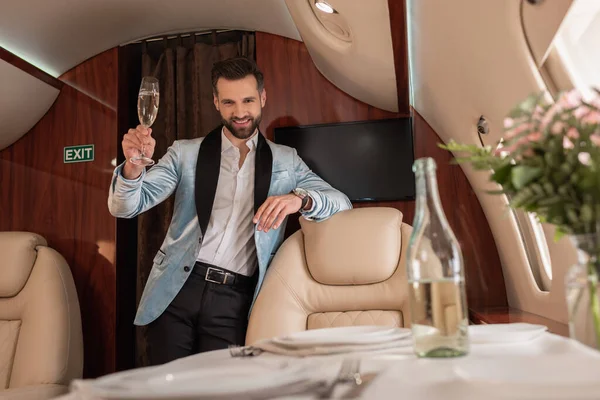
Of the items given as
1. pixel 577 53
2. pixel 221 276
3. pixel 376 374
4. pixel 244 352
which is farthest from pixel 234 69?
pixel 376 374

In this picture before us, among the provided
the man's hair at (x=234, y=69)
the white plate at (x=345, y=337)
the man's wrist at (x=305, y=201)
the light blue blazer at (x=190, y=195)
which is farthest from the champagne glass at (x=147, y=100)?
the white plate at (x=345, y=337)

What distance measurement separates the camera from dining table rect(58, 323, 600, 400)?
51cm

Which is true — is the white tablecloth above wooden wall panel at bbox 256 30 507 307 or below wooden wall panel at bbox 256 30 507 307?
below

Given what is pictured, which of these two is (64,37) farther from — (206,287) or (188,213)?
(206,287)

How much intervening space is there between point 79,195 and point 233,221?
112 centimetres

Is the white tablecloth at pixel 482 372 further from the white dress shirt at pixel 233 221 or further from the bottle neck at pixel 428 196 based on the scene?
the white dress shirt at pixel 233 221

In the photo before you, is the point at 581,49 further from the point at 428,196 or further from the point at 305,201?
the point at 305,201

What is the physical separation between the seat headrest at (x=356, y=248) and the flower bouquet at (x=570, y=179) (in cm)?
128

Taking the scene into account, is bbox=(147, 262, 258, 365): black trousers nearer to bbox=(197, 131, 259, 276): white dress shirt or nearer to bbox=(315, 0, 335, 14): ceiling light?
bbox=(197, 131, 259, 276): white dress shirt

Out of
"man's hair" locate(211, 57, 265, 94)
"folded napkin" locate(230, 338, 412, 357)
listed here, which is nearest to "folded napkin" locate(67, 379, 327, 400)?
"folded napkin" locate(230, 338, 412, 357)

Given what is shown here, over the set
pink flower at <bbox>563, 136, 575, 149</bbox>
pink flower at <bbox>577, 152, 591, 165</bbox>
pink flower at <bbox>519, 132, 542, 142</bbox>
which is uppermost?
pink flower at <bbox>519, 132, 542, 142</bbox>

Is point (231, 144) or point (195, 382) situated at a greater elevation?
point (231, 144)

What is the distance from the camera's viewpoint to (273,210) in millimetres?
2018

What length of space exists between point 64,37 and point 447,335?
2.78 meters
